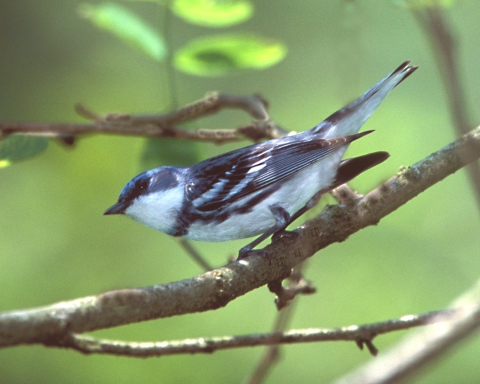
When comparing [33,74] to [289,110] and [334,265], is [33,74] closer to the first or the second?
[289,110]

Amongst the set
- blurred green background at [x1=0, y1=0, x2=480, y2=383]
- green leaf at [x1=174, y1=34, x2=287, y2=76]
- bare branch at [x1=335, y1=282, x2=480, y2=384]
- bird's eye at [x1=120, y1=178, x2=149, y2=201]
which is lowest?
blurred green background at [x1=0, y1=0, x2=480, y2=383]

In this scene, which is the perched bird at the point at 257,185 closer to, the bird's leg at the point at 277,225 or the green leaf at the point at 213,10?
the bird's leg at the point at 277,225

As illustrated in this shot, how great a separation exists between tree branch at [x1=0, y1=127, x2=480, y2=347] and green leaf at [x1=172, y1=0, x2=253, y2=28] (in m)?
1.18

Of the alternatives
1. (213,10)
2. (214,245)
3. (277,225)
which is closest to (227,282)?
(277,225)

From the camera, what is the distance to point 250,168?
3.07 meters

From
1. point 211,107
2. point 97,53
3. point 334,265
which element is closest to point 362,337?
point 211,107

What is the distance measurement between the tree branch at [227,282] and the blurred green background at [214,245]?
97.3 inches

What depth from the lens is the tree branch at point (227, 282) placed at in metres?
1.35

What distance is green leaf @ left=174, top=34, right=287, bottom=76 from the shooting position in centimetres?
297

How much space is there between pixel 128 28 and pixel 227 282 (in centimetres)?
174

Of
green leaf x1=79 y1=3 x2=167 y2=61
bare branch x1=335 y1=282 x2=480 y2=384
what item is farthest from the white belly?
green leaf x1=79 y1=3 x2=167 y2=61

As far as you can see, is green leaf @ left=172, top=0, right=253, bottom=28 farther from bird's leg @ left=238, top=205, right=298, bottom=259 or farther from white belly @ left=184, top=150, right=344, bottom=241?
bird's leg @ left=238, top=205, right=298, bottom=259

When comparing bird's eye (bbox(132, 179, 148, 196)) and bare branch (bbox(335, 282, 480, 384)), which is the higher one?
bird's eye (bbox(132, 179, 148, 196))

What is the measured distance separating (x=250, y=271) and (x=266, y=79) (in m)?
4.90
